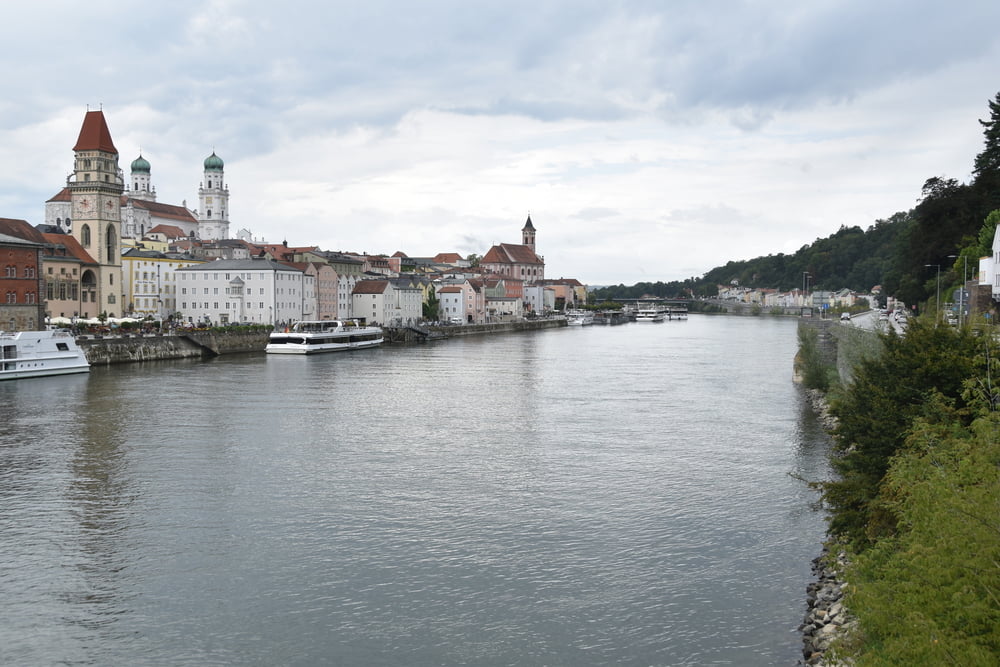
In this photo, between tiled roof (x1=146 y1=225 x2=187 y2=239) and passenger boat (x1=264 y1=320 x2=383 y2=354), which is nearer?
passenger boat (x1=264 y1=320 x2=383 y2=354)

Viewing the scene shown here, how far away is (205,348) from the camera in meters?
54.7

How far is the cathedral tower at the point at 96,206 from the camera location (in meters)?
64.0

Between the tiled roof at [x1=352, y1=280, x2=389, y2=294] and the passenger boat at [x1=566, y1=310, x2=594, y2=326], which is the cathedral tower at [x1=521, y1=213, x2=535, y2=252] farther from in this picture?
the tiled roof at [x1=352, y1=280, x2=389, y2=294]

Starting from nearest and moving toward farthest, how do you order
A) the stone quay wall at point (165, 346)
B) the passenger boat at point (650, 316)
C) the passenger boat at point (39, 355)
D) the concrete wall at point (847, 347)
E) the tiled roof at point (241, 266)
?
the concrete wall at point (847, 347)
the passenger boat at point (39, 355)
the stone quay wall at point (165, 346)
the tiled roof at point (241, 266)
the passenger boat at point (650, 316)

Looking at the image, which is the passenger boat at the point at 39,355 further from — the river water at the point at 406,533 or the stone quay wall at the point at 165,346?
the river water at the point at 406,533

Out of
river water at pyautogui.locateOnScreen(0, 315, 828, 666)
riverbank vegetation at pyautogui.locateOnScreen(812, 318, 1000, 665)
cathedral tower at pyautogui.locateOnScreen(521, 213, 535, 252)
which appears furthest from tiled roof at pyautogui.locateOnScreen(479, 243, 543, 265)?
riverbank vegetation at pyautogui.locateOnScreen(812, 318, 1000, 665)

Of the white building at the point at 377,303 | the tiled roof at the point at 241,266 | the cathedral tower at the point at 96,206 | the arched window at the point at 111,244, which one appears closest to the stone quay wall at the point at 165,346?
the tiled roof at the point at 241,266

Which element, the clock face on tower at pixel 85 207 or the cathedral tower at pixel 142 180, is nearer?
the clock face on tower at pixel 85 207

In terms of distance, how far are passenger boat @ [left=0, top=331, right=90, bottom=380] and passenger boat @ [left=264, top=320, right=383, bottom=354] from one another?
53.9 feet

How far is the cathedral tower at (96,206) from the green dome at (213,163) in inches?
2428

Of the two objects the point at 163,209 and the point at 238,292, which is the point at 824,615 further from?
the point at 163,209

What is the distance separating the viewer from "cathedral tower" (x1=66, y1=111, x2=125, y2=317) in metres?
64.0

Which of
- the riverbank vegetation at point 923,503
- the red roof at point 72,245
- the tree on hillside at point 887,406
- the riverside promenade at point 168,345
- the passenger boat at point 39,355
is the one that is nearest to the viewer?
the riverbank vegetation at point 923,503

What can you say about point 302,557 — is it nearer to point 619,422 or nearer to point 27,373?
point 619,422
